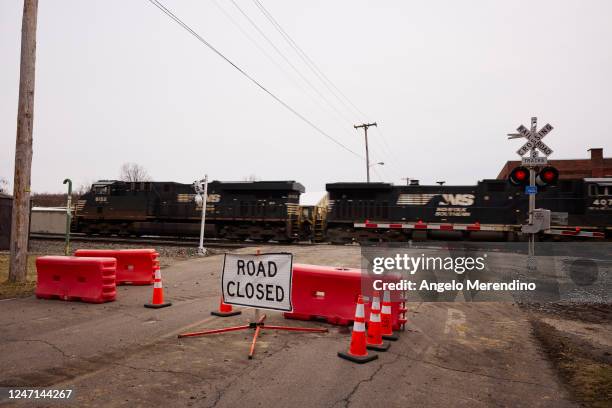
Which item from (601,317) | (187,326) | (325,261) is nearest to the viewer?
(187,326)

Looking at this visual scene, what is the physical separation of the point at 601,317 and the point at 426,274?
4.44 meters

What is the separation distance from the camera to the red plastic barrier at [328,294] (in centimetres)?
669

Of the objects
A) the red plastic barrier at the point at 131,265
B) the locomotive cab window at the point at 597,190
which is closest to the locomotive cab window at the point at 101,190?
the red plastic barrier at the point at 131,265

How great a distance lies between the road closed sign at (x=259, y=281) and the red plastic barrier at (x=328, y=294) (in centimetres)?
120

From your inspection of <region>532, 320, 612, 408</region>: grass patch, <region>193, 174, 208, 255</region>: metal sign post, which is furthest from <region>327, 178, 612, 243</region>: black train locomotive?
<region>532, 320, 612, 408</region>: grass patch

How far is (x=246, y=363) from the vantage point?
4.81 meters

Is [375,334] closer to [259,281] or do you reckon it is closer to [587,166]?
[259,281]

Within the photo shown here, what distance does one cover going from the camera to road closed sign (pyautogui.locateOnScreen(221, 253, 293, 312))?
5.73 m

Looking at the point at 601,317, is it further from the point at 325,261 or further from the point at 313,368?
the point at 325,261

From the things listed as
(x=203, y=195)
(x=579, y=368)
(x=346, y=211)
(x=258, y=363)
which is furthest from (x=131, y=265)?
(x=346, y=211)

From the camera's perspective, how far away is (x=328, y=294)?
22.6 feet

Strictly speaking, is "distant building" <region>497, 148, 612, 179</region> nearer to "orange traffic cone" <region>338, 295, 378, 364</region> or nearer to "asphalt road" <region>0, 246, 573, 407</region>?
"asphalt road" <region>0, 246, 573, 407</region>

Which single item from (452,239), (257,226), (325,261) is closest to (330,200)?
(257,226)

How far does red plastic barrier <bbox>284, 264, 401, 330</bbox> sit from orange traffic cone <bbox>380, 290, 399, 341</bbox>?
38 centimetres
